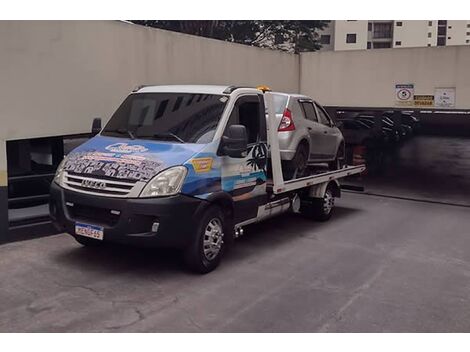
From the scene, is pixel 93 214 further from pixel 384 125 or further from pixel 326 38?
pixel 326 38

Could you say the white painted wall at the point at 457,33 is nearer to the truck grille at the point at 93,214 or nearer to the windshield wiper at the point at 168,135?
the windshield wiper at the point at 168,135

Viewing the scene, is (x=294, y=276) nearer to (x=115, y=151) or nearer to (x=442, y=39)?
(x=115, y=151)

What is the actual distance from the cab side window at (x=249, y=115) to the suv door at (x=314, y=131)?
1969 millimetres

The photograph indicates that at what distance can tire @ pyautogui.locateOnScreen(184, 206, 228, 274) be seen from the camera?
5.64 m

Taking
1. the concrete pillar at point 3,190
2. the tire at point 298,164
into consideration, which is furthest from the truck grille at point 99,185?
the tire at point 298,164

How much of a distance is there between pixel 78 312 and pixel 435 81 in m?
10.5

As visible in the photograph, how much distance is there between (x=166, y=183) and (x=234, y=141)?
1.05m

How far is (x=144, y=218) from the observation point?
5273 mm

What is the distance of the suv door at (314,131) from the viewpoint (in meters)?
8.72

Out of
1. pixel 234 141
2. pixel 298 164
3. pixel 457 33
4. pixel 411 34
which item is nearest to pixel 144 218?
pixel 234 141

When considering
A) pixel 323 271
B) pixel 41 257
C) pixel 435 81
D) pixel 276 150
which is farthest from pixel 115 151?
pixel 435 81

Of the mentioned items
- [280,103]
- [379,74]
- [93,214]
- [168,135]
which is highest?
[379,74]

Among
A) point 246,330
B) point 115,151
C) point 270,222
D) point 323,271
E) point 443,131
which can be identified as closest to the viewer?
point 246,330

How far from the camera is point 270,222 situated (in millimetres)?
8852
